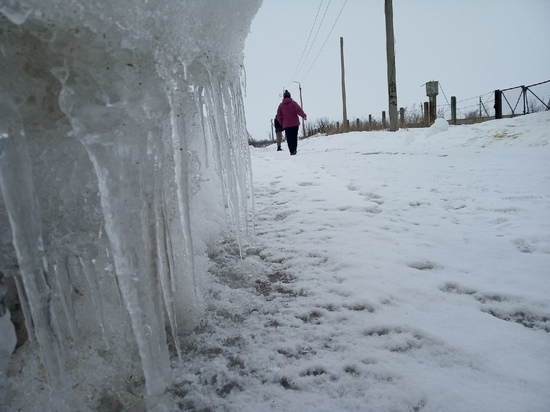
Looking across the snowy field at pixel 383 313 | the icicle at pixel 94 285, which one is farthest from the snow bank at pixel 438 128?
the icicle at pixel 94 285

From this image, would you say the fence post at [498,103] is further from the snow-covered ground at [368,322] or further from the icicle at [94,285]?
the icicle at [94,285]

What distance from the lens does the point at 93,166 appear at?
89cm

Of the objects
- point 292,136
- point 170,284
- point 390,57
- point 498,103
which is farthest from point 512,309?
point 498,103

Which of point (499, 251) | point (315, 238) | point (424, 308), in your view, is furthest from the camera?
point (315, 238)

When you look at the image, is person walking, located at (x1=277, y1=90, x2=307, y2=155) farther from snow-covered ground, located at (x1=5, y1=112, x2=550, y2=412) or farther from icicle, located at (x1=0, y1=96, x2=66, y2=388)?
icicle, located at (x1=0, y1=96, x2=66, y2=388)

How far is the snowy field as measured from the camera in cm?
89

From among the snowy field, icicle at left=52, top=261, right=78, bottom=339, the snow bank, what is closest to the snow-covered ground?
the snowy field

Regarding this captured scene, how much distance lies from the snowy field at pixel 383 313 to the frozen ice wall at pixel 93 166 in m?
0.28

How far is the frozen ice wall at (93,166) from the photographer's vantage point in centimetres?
72

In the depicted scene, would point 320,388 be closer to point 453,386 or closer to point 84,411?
point 453,386

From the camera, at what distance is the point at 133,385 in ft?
3.13

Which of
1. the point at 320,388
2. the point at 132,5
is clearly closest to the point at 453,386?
the point at 320,388

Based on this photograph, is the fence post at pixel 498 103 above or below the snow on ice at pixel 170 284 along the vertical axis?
above

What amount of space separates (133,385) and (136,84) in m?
0.84
